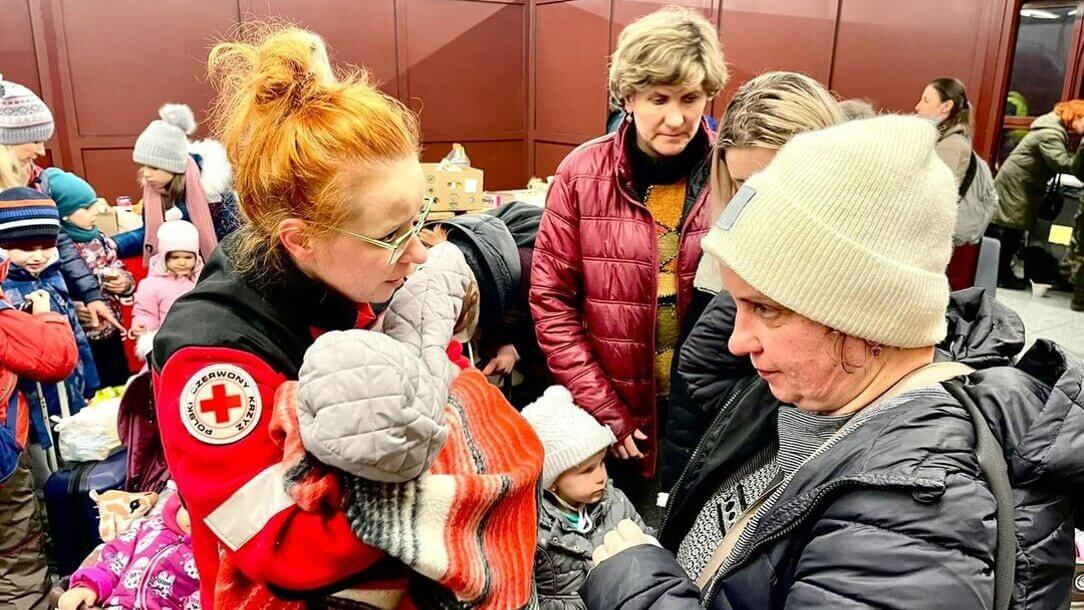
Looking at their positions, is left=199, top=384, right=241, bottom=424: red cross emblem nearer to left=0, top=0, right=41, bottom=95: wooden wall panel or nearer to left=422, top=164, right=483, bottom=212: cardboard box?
left=422, top=164, right=483, bottom=212: cardboard box

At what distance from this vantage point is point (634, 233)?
6.24 feet

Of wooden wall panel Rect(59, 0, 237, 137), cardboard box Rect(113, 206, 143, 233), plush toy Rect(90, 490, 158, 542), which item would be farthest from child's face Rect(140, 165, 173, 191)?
wooden wall panel Rect(59, 0, 237, 137)

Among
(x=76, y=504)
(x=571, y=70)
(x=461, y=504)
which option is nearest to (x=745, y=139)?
(x=461, y=504)

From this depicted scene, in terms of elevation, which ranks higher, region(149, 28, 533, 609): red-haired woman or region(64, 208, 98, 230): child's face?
region(149, 28, 533, 609): red-haired woman

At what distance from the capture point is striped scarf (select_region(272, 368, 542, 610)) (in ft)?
3.11

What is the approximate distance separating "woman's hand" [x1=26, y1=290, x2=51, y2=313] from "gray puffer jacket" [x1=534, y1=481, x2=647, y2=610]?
181 centimetres

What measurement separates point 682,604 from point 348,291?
65 cm

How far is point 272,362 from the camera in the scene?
1.03 m

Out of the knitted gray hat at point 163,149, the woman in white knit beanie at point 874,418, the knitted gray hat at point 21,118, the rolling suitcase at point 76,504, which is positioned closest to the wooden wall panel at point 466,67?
the knitted gray hat at point 163,149

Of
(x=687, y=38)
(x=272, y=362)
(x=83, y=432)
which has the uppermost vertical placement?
(x=687, y=38)

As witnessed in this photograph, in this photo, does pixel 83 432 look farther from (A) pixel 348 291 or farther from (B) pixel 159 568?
(A) pixel 348 291

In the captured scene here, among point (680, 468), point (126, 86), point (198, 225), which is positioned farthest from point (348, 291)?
point (126, 86)

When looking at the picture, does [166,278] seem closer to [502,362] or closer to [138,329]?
[138,329]

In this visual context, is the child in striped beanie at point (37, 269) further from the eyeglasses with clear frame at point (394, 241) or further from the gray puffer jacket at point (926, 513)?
the gray puffer jacket at point (926, 513)
